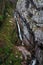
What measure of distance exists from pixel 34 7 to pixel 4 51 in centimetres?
276

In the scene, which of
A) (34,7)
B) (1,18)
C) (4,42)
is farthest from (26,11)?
(4,42)

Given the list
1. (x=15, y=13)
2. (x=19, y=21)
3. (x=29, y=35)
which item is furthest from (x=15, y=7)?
(x=29, y=35)

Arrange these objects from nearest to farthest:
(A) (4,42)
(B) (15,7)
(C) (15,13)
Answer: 1. (A) (4,42)
2. (C) (15,13)
3. (B) (15,7)

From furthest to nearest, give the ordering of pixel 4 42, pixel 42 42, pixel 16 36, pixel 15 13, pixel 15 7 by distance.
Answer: pixel 15 7 < pixel 15 13 < pixel 16 36 < pixel 4 42 < pixel 42 42

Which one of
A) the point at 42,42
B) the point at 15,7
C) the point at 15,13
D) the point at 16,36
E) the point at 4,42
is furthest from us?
the point at 15,7

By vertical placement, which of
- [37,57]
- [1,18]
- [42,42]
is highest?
[1,18]

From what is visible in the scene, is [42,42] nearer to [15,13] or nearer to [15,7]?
[15,13]

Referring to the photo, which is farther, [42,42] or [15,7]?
[15,7]

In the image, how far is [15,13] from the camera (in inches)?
535

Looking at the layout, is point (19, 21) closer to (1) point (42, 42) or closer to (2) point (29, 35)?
(2) point (29, 35)

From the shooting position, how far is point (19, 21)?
12594 millimetres

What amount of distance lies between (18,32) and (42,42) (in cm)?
232

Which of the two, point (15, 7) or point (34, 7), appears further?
point (15, 7)

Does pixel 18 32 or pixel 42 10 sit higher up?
pixel 42 10
